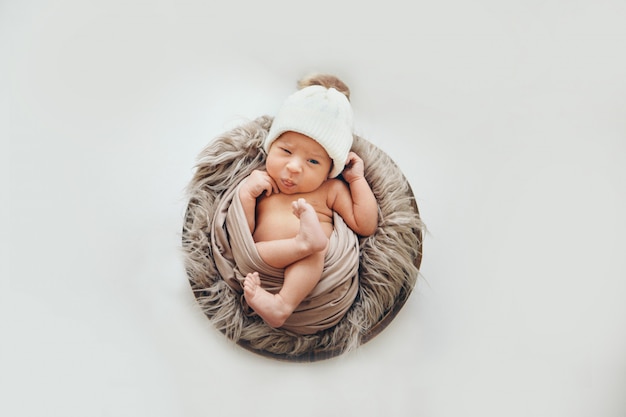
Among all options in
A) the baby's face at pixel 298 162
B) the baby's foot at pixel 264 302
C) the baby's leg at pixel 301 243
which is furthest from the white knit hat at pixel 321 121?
the baby's foot at pixel 264 302

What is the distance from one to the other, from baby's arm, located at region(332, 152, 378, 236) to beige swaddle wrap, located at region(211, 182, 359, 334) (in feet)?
0.07

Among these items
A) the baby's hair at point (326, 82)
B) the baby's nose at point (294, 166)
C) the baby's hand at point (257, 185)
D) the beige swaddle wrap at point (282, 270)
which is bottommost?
the beige swaddle wrap at point (282, 270)

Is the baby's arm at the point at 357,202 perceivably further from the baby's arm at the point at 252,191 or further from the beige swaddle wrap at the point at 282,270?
the baby's arm at the point at 252,191

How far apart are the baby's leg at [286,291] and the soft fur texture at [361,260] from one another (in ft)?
0.38

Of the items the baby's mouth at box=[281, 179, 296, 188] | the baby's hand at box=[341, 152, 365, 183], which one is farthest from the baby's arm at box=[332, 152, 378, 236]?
the baby's mouth at box=[281, 179, 296, 188]

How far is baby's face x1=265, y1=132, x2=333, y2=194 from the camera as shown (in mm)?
1179

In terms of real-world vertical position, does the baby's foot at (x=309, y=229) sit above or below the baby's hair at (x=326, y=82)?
below

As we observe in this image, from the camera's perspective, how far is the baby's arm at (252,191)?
1204 mm

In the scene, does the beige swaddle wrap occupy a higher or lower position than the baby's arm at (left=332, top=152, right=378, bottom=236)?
lower

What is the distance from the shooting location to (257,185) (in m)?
1.21

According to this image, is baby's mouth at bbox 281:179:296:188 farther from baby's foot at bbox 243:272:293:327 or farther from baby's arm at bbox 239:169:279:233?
baby's foot at bbox 243:272:293:327

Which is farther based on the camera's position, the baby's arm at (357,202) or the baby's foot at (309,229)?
the baby's arm at (357,202)

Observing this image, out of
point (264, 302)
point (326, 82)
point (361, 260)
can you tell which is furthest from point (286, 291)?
point (326, 82)

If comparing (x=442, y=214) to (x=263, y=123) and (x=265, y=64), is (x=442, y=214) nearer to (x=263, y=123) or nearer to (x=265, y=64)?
(x=263, y=123)
